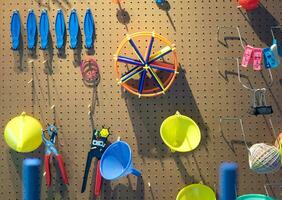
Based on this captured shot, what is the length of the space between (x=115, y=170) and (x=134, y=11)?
0.61 metres

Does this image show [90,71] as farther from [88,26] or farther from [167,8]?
[167,8]

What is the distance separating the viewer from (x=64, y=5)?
1.62 m

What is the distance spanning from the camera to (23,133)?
1.53 meters

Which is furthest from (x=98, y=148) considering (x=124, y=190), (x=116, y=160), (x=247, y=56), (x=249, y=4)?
(x=249, y=4)

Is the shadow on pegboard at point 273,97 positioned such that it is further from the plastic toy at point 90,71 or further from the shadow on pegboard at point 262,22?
the plastic toy at point 90,71

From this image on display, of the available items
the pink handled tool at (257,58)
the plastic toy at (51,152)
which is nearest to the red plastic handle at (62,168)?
the plastic toy at (51,152)

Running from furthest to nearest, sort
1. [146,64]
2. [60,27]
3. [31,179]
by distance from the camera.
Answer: [60,27]
[146,64]
[31,179]

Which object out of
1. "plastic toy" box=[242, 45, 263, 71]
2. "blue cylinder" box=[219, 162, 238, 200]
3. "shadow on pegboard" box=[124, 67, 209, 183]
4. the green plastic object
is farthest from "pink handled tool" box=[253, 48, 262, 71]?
"blue cylinder" box=[219, 162, 238, 200]

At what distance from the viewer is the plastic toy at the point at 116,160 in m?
1.53

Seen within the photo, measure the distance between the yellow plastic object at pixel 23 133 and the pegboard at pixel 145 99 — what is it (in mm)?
72

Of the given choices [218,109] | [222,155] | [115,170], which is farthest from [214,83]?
[115,170]

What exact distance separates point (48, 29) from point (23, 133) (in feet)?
1.36

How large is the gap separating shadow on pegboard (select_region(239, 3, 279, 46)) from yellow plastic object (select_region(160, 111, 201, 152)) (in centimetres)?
41

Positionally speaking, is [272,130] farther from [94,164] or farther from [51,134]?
[51,134]
